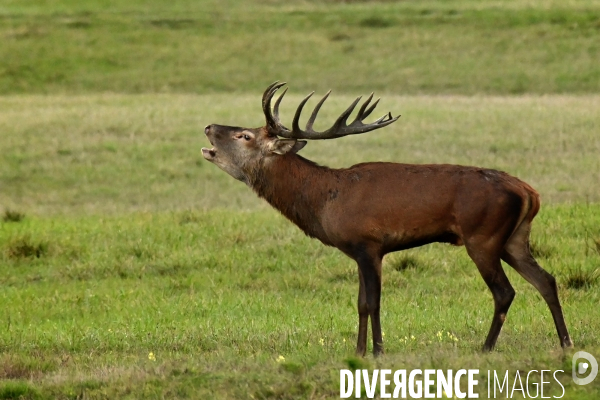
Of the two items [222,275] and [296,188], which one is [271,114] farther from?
[222,275]

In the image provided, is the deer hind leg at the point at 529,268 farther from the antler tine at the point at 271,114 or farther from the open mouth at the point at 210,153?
the open mouth at the point at 210,153

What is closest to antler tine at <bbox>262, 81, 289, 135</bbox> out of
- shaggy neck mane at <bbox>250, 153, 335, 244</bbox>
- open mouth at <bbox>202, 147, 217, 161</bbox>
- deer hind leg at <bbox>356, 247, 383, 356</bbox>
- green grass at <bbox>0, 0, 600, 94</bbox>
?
shaggy neck mane at <bbox>250, 153, 335, 244</bbox>

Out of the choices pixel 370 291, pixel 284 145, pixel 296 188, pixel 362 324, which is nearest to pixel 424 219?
pixel 370 291

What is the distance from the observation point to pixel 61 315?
9.78 metres

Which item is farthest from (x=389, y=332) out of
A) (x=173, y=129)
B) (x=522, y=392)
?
(x=173, y=129)

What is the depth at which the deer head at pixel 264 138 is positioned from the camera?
8633mm

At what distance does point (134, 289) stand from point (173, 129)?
1107cm

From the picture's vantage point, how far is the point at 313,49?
34406 mm

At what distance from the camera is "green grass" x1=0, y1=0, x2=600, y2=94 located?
30047mm

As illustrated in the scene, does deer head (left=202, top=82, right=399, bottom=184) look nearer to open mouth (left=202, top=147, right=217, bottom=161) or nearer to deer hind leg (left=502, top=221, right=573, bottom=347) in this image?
open mouth (left=202, top=147, right=217, bottom=161)

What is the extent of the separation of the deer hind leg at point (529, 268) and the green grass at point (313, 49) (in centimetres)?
2038

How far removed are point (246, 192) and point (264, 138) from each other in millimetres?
8514

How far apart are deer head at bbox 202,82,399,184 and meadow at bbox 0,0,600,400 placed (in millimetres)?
1394

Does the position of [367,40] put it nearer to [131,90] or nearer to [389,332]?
[131,90]
